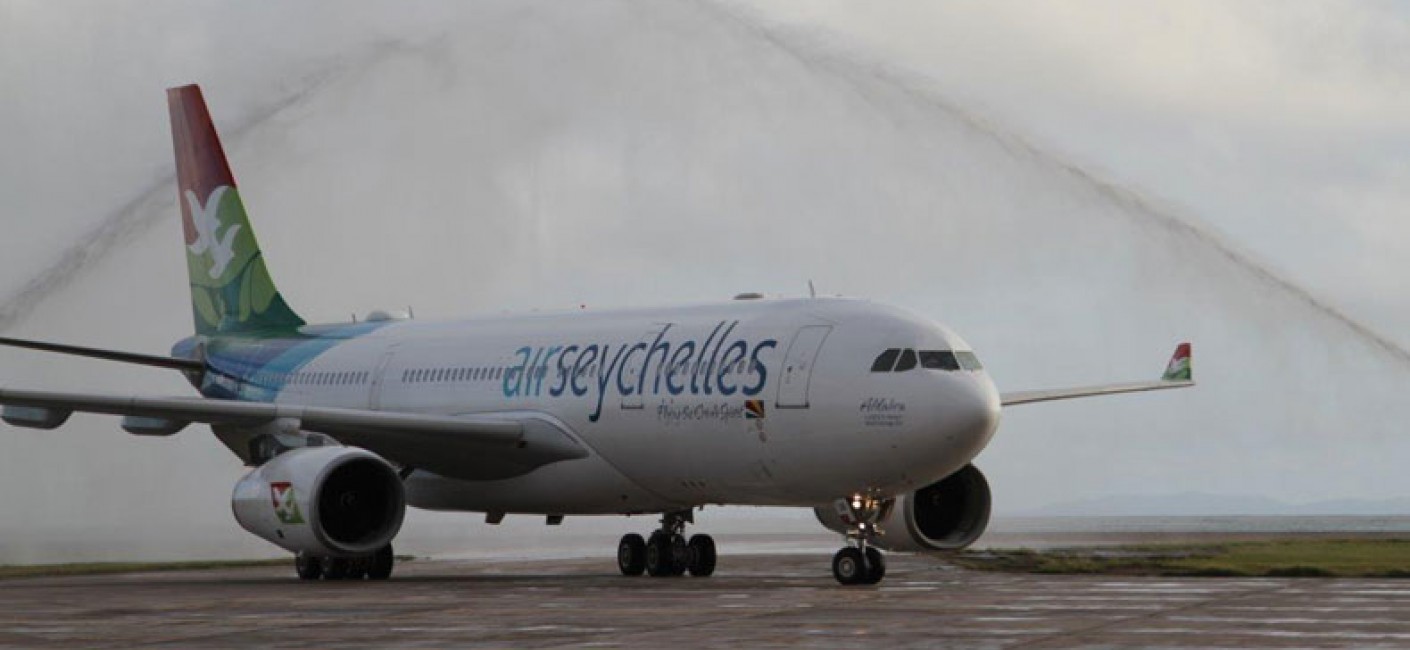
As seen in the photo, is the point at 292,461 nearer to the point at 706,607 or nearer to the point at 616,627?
the point at 706,607

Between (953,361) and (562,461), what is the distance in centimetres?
684

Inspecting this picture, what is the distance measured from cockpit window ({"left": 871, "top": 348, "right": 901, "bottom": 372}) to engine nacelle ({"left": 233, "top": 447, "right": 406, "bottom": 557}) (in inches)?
281

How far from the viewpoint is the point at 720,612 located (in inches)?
794

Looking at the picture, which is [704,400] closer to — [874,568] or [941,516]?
[874,568]

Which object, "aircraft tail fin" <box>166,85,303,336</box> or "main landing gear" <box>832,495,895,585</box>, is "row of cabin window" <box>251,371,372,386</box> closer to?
"aircraft tail fin" <box>166,85,303,336</box>

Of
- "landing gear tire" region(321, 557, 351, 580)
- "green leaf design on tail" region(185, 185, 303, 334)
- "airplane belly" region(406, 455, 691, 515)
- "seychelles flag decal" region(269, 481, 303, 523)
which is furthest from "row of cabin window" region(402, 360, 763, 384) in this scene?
"green leaf design on tail" region(185, 185, 303, 334)

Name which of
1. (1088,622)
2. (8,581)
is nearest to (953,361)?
(1088,622)

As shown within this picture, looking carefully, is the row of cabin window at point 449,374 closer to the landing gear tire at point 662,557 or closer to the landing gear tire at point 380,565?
the landing gear tire at point 380,565

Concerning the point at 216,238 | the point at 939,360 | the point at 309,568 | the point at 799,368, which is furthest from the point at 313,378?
the point at 939,360

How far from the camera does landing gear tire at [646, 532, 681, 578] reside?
Answer: 3042 centimetres

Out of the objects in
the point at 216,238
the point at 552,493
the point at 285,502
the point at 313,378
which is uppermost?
the point at 216,238

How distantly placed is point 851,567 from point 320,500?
7450 mm

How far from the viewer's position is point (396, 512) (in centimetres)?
2884

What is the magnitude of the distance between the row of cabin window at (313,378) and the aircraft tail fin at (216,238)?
149 cm
